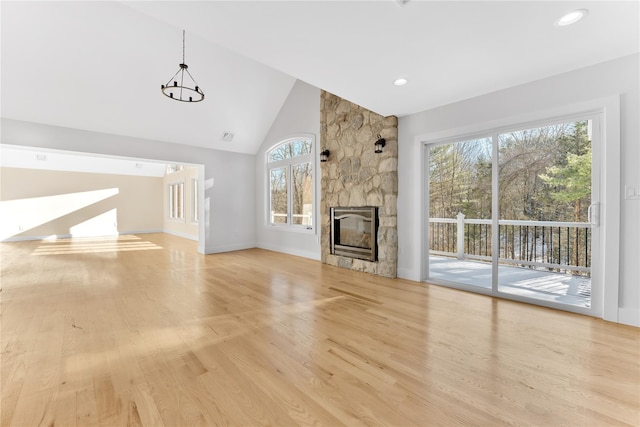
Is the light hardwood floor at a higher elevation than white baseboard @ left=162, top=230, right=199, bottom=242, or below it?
below

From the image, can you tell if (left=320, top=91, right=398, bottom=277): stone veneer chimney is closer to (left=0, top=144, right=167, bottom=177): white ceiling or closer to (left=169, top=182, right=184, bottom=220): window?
(left=0, top=144, right=167, bottom=177): white ceiling

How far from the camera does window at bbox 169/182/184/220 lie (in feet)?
32.5

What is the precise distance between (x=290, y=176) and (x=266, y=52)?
3.85 meters

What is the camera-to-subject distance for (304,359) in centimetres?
191

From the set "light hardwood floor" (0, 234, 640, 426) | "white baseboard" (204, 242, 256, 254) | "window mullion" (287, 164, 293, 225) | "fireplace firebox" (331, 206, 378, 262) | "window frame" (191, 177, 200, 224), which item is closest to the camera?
"light hardwood floor" (0, 234, 640, 426)

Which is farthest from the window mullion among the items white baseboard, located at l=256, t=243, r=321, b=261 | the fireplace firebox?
the fireplace firebox

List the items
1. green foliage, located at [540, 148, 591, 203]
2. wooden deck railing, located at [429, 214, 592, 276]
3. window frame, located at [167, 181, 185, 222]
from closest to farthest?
green foliage, located at [540, 148, 591, 203] < wooden deck railing, located at [429, 214, 592, 276] < window frame, located at [167, 181, 185, 222]

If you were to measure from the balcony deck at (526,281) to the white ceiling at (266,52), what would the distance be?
2.45m

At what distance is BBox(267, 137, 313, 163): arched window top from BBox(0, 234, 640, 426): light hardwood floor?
3.38 m

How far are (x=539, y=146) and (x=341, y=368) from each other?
323cm

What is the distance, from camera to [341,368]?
1797 millimetres

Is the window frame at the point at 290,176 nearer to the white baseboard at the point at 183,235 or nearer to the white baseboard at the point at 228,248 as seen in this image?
the white baseboard at the point at 228,248

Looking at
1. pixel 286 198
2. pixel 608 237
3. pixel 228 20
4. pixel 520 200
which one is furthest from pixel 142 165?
pixel 608 237

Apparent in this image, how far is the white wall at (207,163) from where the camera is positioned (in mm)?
4512
